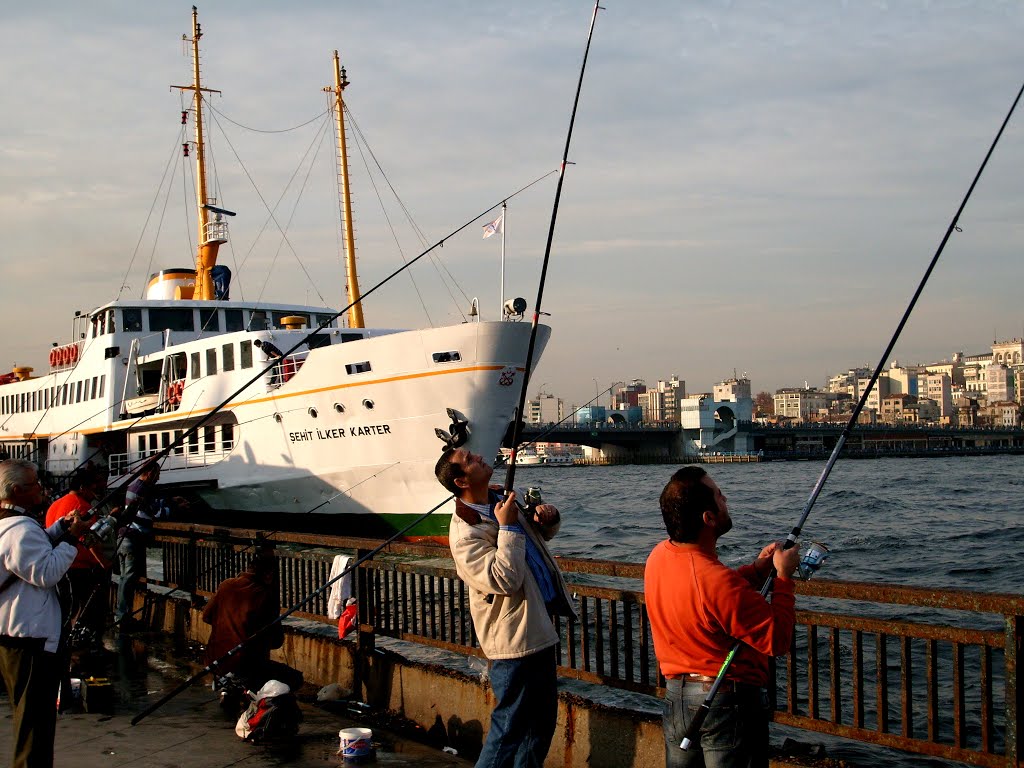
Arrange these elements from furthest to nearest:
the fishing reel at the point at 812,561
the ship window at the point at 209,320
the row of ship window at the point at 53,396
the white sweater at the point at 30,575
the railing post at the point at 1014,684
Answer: the row of ship window at the point at 53,396 → the ship window at the point at 209,320 → the white sweater at the point at 30,575 → the railing post at the point at 1014,684 → the fishing reel at the point at 812,561

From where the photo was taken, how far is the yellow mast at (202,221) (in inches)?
1271

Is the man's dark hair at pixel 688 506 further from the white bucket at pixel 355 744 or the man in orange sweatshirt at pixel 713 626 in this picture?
the white bucket at pixel 355 744

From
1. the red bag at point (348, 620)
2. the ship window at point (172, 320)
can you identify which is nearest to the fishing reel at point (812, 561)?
the red bag at point (348, 620)

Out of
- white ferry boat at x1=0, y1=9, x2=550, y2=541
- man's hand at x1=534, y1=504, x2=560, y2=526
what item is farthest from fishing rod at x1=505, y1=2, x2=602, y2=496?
white ferry boat at x1=0, y1=9, x2=550, y2=541

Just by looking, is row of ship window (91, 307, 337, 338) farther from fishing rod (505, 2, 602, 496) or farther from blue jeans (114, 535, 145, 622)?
fishing rod (505, 2, 602, 496)

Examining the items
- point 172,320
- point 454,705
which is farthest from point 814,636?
point 172,320

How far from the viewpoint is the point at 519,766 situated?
14.6ft

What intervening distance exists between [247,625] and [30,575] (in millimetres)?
2468

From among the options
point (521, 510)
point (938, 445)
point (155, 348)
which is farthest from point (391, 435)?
point (938, 445)

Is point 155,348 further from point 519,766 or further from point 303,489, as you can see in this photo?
point 519,766

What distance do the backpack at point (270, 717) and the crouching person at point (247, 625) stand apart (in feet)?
1.53

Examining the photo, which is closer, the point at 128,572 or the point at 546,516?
the point at 546,516

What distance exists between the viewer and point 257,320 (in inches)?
1124

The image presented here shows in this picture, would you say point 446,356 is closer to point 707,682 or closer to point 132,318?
point 132,318
